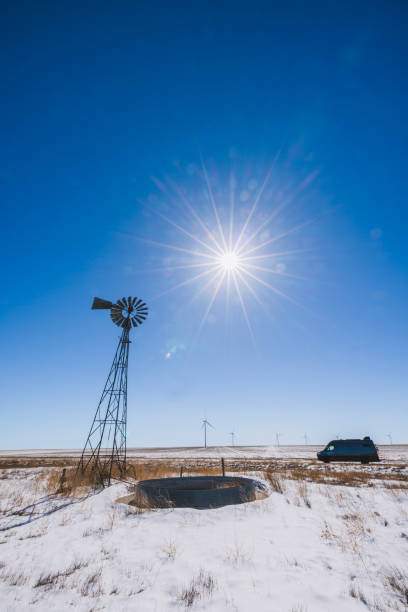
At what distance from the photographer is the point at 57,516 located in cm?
962

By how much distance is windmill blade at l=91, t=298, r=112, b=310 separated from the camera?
21.9 meters

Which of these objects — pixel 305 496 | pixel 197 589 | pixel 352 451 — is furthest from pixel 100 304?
pixel 352 451

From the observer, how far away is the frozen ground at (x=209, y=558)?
435 cm

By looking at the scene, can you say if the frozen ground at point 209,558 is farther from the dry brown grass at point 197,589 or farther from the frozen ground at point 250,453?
the frozen ground at point 250,453

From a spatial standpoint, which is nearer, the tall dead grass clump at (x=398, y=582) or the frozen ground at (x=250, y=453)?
the tall dead grass clump at (x=398, y=582)

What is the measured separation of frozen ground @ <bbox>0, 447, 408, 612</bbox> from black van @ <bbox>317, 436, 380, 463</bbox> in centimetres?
2143

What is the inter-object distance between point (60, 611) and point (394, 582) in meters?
5.09

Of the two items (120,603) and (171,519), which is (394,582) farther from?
(171,519)

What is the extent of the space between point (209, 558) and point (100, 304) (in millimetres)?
18525

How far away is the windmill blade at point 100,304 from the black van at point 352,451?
24.9 metres

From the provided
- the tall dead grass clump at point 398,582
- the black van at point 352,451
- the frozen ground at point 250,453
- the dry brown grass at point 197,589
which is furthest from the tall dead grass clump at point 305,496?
the frozen ground at point 250,453

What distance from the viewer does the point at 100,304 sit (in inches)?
864

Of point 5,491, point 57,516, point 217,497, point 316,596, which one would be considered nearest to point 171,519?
point 217,497

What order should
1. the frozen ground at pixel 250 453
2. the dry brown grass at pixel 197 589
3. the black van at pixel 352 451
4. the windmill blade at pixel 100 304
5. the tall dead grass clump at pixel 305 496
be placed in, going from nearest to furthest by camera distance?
the dry brown grass at pixel 197 589
the tall dead grass clump at pixel 305 496
the windmill blade at pixel 100 304
the black van at pixel 352 451
the frozen ground at pixel 250 453
